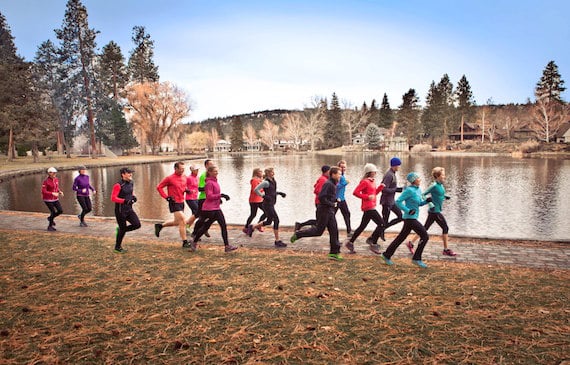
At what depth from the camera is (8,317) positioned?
13.4ft

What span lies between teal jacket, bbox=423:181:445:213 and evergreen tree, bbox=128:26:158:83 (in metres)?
74.5

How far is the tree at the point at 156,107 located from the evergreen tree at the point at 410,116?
53.2 metres

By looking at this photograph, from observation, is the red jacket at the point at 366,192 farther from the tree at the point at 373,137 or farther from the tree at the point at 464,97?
the tree at the point at 464,97

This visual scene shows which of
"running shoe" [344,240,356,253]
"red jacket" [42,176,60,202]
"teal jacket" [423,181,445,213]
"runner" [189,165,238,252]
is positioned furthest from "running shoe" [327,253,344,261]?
"red jacket" [42,176,60,202]

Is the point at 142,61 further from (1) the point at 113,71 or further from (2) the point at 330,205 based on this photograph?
(2) the point at 330,205

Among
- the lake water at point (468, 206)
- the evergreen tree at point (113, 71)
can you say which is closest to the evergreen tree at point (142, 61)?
the evergreen tree at point (113, 71)

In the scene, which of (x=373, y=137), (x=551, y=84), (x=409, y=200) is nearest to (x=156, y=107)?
(x=373, y=137)

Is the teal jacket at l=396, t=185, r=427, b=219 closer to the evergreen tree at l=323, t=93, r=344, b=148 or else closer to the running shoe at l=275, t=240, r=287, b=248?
the running shoe at l=275, t=240, r=287, b=248

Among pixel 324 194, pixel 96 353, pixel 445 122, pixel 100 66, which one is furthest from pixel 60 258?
pixel 445 122

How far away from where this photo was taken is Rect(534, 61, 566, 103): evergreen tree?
70094 mm

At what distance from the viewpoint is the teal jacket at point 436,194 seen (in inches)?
264

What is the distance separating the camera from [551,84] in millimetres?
70562

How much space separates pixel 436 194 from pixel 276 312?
4147 mm

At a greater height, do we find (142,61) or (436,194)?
(142,61)
